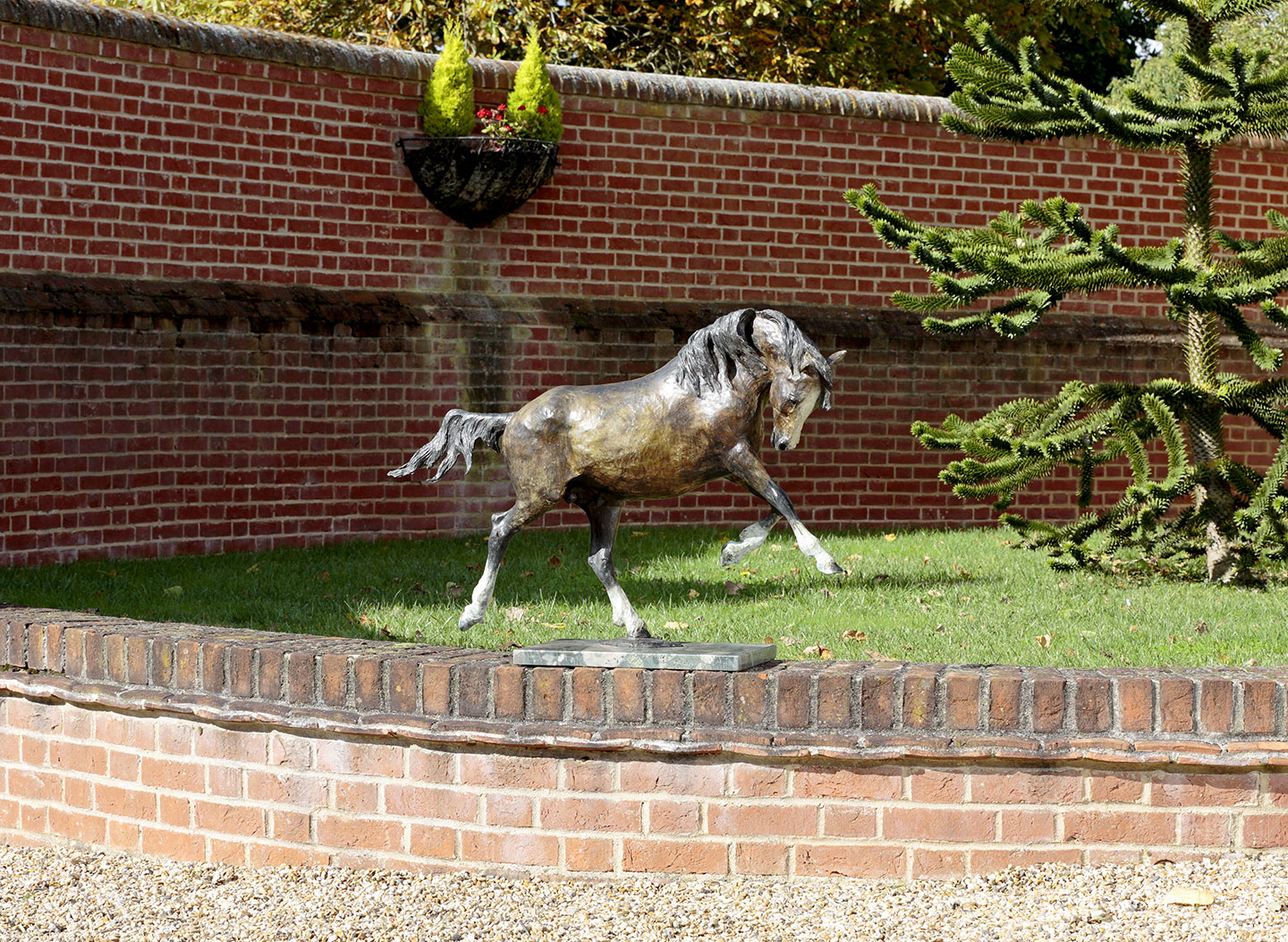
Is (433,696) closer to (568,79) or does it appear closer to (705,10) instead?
(568,79)

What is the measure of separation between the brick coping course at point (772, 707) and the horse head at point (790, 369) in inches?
34.1

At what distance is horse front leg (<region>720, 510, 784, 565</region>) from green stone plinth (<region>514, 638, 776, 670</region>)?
495 millimetres

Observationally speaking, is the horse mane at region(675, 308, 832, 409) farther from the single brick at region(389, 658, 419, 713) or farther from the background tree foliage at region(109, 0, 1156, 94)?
the background tree foliage at region(109, 0, 1156, 94)

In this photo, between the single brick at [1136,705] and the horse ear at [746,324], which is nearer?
the single brick at [1136,705]

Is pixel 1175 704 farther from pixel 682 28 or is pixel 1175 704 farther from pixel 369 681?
pixel 682 28

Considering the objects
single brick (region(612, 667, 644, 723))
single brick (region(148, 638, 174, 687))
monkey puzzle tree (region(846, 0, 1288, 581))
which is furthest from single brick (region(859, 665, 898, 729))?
monkey puzzle tree (region(846, 0, 1288, 581))

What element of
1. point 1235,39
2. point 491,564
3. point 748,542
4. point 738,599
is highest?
point 1235,39

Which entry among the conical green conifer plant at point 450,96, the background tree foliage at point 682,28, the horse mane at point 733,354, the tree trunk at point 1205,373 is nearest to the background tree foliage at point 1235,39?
the background tree foliage at point 682,28

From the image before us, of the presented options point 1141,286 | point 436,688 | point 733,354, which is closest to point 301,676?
point 436,688

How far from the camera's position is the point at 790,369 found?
5152 mm

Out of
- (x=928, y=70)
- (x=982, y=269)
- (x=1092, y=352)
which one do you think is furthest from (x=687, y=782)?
(x=928, y=70)

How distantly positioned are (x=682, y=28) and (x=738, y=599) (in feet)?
43.8

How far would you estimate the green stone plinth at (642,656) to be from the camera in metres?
4.61

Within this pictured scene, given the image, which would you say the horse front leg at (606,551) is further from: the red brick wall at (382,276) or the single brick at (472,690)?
the red brick wall at (382,276)
